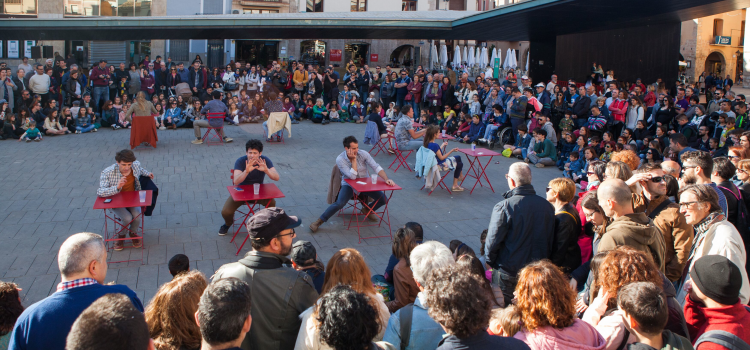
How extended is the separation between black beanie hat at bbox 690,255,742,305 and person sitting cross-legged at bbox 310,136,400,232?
460 cm

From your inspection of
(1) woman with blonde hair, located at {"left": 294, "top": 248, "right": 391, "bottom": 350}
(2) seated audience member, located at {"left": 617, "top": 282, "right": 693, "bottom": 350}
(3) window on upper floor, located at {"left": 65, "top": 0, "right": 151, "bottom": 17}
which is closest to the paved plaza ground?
(1) woman with blonde hair, located at {"left": 294, "top": 248, "right": 391, "bottom": 350}

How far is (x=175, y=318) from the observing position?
278 cm

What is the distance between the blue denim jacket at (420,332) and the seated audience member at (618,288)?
0.86 meters

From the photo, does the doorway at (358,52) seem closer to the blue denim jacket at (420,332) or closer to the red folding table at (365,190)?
the red folding table at (365,190)

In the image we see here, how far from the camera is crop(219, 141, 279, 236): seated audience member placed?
22.3ft

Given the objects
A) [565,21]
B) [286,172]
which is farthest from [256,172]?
[565,21]

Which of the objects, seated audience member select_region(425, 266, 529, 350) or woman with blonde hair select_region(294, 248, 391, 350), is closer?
seated audience member select_region(425, 266, 529, 350)

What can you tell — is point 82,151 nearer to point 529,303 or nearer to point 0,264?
point 0,264

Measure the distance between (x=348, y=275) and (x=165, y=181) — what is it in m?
7.56

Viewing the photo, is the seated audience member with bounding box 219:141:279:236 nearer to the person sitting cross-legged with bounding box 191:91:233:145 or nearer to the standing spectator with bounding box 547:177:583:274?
the standing spectator with bounding box 547:177:583:274

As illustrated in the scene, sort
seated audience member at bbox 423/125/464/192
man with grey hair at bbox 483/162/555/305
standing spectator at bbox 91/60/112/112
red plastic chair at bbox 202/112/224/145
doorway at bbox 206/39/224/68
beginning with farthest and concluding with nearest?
1. doorway at bbox 206/39/224/68
2. standing spectator at bbox 91/60/112/112
3. red plastic chair at bbox 202/112/224/145
4. seated audience member at bbox 423/125/464/192
5. man with grey hair at bbox 483/162/555/305

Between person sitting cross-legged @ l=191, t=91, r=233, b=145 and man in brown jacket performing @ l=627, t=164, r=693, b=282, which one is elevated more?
person sitting cross-legged @ l=191, t=91, r=233, b=145

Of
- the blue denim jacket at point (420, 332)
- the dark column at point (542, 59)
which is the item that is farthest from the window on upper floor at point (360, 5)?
the blue denim jacket at point (420, 332)

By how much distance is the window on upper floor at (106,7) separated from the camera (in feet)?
80.3
